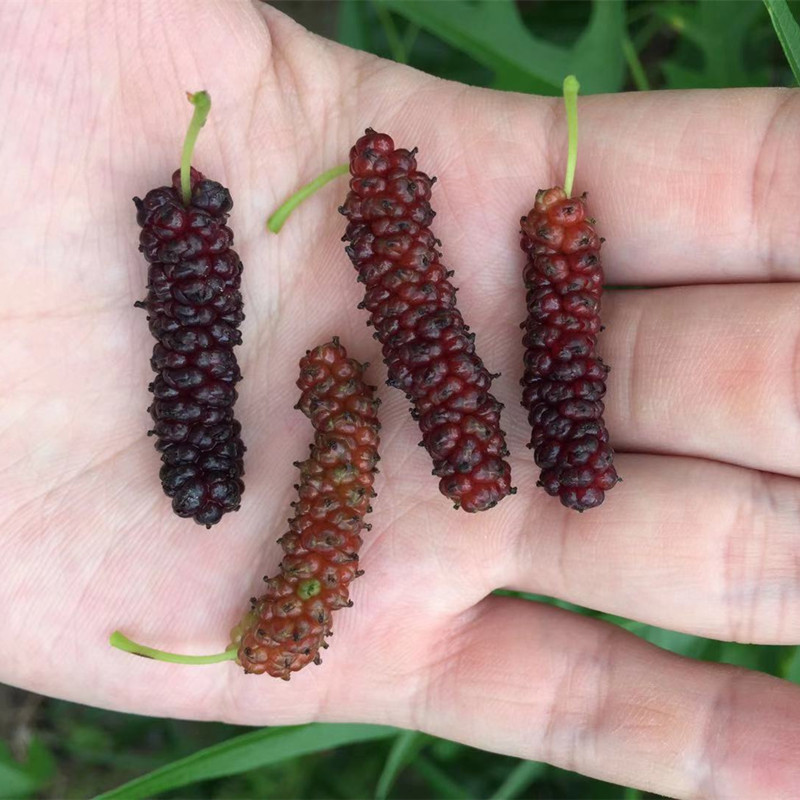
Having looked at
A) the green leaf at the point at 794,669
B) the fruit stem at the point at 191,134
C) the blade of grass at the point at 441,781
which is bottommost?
the blade of grass at the point at 441,781

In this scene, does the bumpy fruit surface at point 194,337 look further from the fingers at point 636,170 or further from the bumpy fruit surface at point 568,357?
the bumpy fruit surface at point 568,357

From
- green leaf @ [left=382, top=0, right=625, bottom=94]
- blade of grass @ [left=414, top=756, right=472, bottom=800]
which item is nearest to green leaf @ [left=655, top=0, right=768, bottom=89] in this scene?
green leaf @ [left=382, top=0, right=625, bottom=94]

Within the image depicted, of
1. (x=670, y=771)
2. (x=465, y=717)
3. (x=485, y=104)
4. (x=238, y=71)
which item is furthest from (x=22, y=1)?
(x=670, y=771)

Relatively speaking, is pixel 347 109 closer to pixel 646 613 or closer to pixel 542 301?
pixel 542 301

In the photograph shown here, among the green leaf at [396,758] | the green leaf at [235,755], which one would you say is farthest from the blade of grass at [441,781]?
the green leaf at [235,755]

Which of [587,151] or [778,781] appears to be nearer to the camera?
[778,781]

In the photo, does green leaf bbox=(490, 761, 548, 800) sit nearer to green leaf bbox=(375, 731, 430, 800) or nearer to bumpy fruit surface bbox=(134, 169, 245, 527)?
green leaf bbox=(375, 731, 430, 800)
